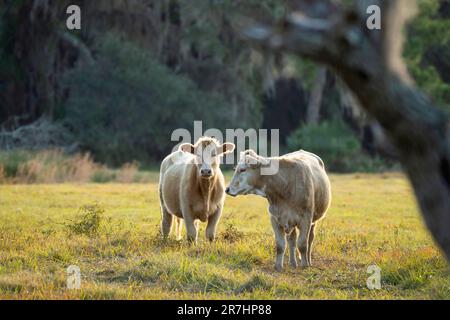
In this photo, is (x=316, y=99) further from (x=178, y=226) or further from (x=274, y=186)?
(x=274, y=186)

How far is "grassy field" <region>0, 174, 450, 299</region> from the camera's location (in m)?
8.77

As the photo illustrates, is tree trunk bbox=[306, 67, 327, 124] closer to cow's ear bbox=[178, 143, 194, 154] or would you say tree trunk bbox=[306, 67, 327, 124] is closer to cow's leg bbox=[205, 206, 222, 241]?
cow's ear bbox=[178, 143, 194, 154]

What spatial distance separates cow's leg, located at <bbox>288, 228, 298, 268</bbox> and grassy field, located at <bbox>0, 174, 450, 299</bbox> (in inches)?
7.7

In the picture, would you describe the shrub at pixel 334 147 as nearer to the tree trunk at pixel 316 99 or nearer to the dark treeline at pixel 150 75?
the dark treeline at pixel 150 75

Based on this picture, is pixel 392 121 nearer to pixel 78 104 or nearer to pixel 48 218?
pixel 48 218

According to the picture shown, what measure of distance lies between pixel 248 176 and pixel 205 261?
1167mm

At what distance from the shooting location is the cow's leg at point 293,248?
1064 centimetres

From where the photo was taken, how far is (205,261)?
1026 cm

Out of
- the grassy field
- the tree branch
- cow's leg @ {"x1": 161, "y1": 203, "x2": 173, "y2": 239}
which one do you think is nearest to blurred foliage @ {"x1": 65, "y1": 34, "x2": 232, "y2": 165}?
the grassy field

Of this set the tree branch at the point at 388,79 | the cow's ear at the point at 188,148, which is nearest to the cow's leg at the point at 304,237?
the cow's ear at the point at 188,148

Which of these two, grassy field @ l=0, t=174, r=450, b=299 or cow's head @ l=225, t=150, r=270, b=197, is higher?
cow's head @ l=225, t=150, r=270, b=197

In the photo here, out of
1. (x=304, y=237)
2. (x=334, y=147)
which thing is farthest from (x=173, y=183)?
(x=334, y=147)

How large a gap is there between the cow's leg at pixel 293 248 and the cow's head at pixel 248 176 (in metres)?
0.79
